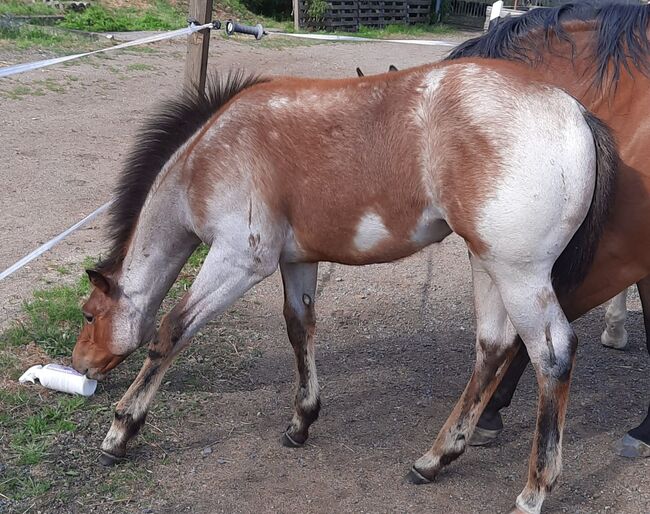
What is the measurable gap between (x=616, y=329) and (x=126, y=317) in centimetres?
288

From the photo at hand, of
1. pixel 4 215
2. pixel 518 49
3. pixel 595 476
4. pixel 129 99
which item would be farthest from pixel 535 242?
pixel 129 99

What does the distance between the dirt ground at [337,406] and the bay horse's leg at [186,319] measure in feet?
0.48

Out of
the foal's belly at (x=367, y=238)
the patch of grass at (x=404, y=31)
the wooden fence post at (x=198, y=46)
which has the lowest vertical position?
the patch of grass at (x=404, y=31)

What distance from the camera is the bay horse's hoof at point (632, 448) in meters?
3.61

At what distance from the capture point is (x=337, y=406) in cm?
396

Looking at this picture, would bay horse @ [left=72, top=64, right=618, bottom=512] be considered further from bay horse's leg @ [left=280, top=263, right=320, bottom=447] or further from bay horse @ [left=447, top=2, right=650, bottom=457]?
bay horse @ [left=447, top=2, right=650, bottom=457]

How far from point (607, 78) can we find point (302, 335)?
1.68m

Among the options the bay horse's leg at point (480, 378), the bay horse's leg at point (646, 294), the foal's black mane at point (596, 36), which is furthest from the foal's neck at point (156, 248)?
the bay horse's leg at point (646, 294)

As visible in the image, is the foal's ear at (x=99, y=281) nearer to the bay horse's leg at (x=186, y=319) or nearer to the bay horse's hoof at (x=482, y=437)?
the bay horse's leg at (x=186, y=319)

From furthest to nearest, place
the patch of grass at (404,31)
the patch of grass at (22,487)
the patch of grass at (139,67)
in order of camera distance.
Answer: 1. the patch of grass at (404,31)
2. the patch of grass at (139,67)
3. the patch of grass at (22,487)

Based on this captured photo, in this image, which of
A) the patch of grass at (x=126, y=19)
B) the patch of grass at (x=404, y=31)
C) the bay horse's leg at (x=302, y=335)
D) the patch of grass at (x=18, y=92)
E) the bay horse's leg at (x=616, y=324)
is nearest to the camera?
the bay horse's leg at (x=302, y=335)

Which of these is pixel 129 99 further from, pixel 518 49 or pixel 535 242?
pixel 535 242

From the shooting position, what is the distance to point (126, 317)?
11.1 feet

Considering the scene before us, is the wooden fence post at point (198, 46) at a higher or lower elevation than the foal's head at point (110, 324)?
higher
